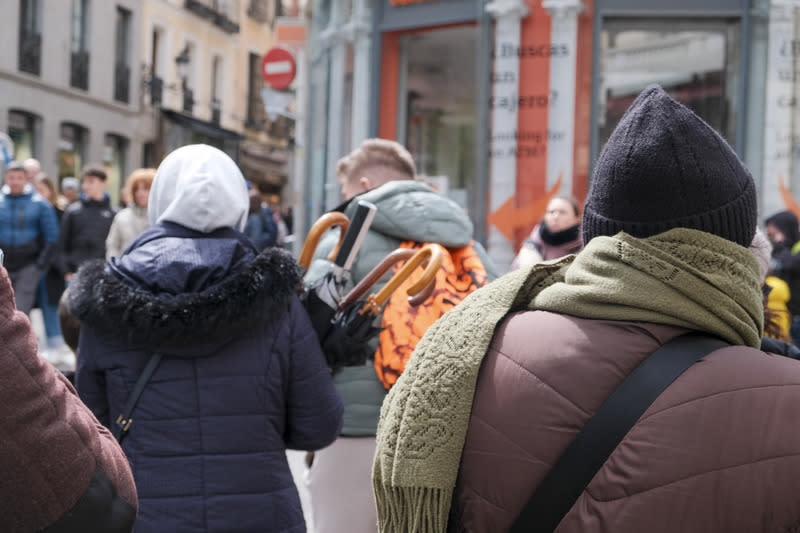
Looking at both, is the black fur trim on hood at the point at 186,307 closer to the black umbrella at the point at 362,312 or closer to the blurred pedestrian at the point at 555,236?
the black umbrella at the point at 362,312

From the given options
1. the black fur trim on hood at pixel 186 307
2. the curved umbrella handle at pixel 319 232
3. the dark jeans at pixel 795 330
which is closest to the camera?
the black fur trim on hood at pixel 186 307

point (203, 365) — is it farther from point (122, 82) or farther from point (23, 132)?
point (122, 82)

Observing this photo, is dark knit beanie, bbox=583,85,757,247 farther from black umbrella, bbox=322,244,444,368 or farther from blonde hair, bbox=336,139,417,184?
blonde hair, bbox=336,139,417,184

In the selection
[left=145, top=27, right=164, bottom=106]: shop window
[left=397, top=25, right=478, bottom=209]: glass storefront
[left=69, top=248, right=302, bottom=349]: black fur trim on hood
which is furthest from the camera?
[left=145, top=27, right=164, bottom=106]: shop window

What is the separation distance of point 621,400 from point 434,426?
12.5 inches

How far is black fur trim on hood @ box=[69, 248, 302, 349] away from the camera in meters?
2.75

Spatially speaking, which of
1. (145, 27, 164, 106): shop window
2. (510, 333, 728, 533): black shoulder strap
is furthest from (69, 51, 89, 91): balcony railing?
(510, 333, 728, 533): black shoulder strap

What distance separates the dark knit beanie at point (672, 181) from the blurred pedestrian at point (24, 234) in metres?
9.40

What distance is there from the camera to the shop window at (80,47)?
2881 centimetres

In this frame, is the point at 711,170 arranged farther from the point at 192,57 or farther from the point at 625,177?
the point at 192,57

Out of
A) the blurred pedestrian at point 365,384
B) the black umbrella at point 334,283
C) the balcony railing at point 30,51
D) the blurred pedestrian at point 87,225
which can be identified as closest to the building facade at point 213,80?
the balcony railing at point 30,51

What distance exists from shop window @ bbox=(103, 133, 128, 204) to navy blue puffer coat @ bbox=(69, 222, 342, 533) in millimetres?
29161

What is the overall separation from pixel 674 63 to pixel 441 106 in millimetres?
2728

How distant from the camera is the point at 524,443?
1.70 metres
